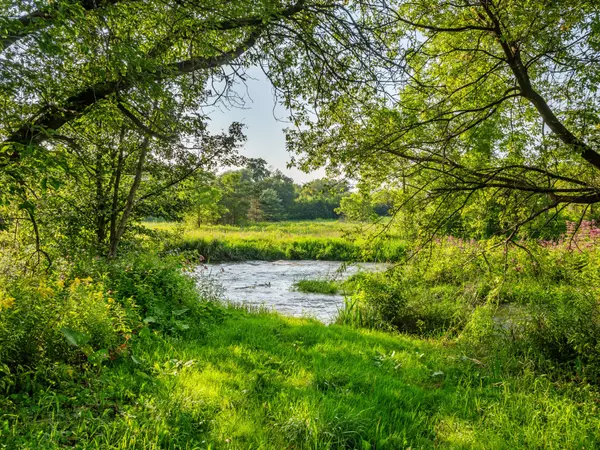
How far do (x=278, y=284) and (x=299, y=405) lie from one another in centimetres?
884

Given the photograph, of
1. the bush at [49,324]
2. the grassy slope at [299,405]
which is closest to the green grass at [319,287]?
the grassy slope at [299,405]

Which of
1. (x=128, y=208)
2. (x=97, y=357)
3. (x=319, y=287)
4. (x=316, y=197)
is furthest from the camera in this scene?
(x=319, y=287)

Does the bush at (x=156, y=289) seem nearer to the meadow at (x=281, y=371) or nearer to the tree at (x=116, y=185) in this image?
the meadow at (x=281, y=371)

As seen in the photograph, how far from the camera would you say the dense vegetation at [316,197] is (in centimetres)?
268

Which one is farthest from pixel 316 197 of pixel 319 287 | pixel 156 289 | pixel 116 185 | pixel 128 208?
pixel 319 287

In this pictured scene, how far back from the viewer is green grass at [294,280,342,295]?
10.9m

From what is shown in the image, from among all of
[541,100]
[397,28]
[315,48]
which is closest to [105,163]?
[315,48]

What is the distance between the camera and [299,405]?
307 centimetres

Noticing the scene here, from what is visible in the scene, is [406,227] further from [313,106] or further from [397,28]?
[397,28]

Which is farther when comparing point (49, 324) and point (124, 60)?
point (49, 324)

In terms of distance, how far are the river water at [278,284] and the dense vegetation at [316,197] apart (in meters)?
1.69

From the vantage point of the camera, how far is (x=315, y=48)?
3.79m

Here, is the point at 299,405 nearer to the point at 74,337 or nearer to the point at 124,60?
the point at 74,337

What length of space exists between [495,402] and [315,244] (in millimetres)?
15740
